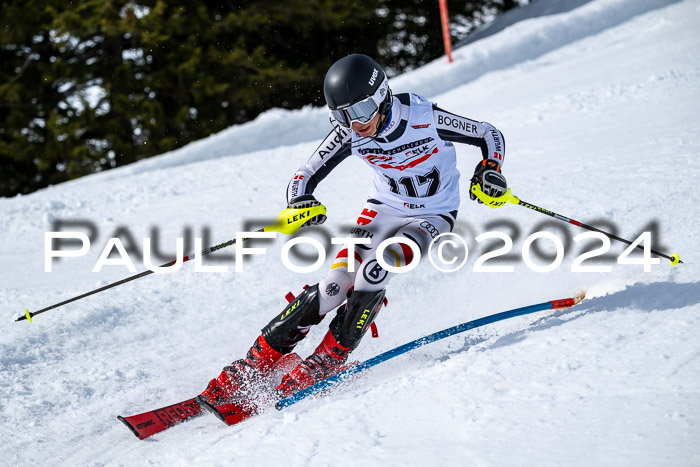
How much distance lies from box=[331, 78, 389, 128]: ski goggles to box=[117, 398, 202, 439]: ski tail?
5.45ft

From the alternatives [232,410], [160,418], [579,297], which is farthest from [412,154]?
[160,418]

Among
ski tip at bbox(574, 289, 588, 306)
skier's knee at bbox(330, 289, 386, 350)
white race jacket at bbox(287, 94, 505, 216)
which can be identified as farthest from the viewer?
ski tip at bbox(574, 289, 588, 306)

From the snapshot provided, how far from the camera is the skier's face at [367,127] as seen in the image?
137 inches

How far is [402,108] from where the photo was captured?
3.68 meters

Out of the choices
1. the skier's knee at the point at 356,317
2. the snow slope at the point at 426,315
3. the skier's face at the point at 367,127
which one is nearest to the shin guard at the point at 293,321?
the skier's knee at the point at 356,317

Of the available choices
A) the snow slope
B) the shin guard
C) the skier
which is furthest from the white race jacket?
the snow slope

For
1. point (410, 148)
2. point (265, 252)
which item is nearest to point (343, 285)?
point (410, 148)

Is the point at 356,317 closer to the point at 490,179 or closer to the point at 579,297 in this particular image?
the point at 490,179

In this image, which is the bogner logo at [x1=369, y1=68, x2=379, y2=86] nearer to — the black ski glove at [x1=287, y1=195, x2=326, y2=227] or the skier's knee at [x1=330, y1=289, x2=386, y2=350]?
the black ski glove at [x1=287, y1=195, x2=326, y2=227]

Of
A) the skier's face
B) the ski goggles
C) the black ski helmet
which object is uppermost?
the black ski helmet

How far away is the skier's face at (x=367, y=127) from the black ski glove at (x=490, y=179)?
65cm

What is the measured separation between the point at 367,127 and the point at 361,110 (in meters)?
0.12

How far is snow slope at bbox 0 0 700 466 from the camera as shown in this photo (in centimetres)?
257

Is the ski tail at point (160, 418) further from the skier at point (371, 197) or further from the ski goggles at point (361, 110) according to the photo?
the ski goggles at point (361, 110)
